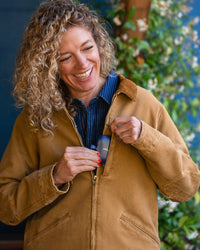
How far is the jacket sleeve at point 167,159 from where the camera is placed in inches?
59.7

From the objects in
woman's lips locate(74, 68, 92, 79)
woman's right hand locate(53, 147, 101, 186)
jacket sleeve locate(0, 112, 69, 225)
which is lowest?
jacket sleeve locate(0, 112, 69, 225)

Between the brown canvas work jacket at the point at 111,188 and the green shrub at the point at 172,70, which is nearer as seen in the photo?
the brown canvas work jacket at the point at 111,188

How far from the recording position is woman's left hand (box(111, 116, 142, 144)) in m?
1.49

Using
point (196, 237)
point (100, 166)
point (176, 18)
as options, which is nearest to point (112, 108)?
point (100, 166)

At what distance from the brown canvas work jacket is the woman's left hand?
3cm

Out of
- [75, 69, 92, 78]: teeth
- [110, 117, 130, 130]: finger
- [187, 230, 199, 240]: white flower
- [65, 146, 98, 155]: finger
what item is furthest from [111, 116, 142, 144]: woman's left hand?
[187, 230, 199, 240]: white flower

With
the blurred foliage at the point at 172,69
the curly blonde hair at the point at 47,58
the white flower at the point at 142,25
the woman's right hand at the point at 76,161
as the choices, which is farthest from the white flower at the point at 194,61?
the woman's right hand at the point at 76,161

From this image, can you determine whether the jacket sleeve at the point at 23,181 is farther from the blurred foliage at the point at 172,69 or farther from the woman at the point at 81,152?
the blurred foliage at the point at 172,69

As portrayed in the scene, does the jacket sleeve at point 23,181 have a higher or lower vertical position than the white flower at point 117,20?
lower

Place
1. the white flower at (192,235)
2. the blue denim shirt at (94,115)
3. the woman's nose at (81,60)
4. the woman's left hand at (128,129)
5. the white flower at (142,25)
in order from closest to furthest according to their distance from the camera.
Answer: the woman's left hand at (128,129)
the woman's nose at (81,60)
the blue denim shirt at (94,115)
the white flower at (142,25)
the white flower at (192,235)

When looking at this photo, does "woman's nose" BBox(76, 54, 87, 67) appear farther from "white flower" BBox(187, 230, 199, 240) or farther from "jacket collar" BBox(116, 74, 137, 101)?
"white flower" BBox(187, 230, 199, 240)

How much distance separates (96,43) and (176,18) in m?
1.14

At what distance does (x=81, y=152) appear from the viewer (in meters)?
1.57

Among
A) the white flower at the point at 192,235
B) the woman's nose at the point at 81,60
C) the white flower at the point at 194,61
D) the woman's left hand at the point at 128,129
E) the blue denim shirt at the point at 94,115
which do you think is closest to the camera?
the woman's left hand at the point at 128,129
